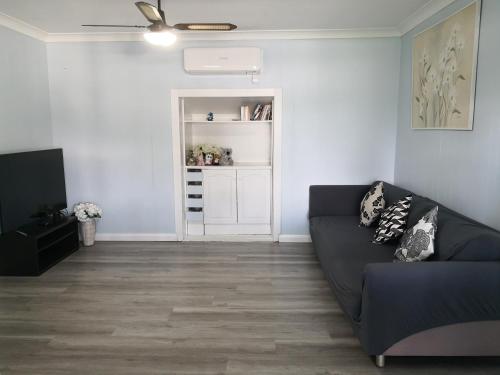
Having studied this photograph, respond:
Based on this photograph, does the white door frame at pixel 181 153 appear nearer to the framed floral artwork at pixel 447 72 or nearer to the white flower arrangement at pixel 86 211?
the white flower arrangement at pixel 86 211

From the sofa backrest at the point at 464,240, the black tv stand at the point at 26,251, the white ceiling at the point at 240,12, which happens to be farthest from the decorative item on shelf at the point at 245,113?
the sofa backrest at the point at 464,240

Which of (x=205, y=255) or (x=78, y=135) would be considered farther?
(x=78, y=135)

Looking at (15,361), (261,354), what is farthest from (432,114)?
Result: (15,361)

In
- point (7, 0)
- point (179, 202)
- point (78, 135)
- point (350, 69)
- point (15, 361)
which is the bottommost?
point (15, 361)

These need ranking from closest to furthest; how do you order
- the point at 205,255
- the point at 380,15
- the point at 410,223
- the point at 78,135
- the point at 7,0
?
the point at 410,223, the point at 7,0, the point at 380,15, the point at 205,255, the point at 78,135

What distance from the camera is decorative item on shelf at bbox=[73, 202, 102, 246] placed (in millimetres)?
4531

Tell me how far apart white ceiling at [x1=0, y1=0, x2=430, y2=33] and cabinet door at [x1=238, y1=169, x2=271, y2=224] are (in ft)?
5.57

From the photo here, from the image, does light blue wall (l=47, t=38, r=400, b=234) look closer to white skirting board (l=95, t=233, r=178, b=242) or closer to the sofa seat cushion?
white skirting board (l=95, t=233, r=178, b=242)

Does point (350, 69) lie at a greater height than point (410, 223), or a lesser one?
greater

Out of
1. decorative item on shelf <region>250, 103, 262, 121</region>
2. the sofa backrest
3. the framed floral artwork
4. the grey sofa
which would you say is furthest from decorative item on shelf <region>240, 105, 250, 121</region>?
the grey sofa

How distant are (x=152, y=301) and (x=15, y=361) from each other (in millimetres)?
1045

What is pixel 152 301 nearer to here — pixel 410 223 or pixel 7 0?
pixel 410 223

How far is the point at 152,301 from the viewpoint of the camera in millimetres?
3197

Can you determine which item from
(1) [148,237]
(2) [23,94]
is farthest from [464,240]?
(2) [23,94]
